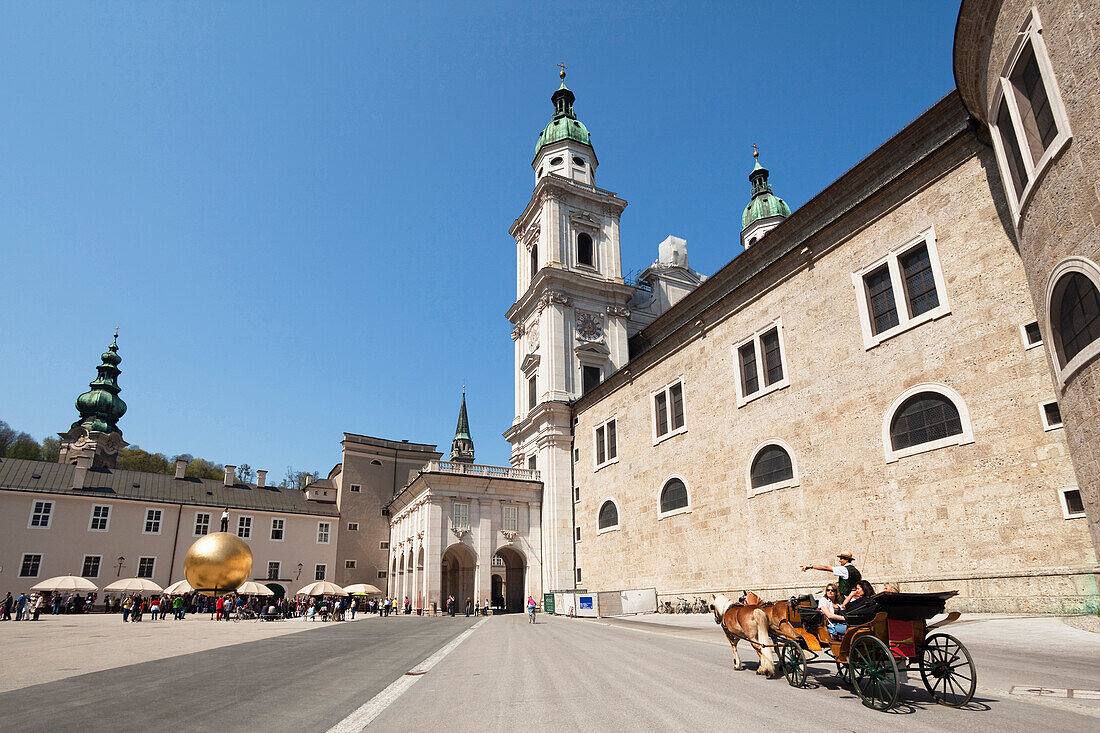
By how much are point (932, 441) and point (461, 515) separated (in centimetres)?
3101

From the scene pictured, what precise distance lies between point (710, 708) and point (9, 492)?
5406cm

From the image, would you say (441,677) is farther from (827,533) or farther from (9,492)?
(9,492)

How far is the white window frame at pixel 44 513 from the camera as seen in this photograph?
43.0 metres

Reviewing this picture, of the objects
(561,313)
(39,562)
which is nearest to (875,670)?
(561,313)

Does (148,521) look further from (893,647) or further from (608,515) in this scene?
(893,647)

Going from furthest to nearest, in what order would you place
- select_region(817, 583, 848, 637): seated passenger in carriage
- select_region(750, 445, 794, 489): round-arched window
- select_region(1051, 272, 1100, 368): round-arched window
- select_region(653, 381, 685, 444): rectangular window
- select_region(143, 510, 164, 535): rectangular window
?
select_region(143, 510, 164, 535): rectangular window < select_region(653, 381, 685, 444): rectangular window < select_region(750, 445, 794, 489): round-arched window < select_region(1051, 272, 1100, 368): round-arched window < select_region(817, 583, 848, 637): seated passenger in carriage

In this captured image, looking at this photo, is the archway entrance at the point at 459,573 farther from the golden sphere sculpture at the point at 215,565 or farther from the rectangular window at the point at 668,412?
the rectangular window at the point at 668,412

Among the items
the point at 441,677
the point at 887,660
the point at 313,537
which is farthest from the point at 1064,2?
the point at 313,537

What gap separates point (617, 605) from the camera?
30516mm

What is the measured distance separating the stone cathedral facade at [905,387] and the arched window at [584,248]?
1562 cm

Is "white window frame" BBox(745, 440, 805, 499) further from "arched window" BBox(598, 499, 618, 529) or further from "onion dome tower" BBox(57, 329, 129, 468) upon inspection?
"onion dome tower" BBox(57, 329, 129, 468)

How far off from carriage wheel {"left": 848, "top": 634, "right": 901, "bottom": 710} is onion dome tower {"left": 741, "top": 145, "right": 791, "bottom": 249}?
58.9m

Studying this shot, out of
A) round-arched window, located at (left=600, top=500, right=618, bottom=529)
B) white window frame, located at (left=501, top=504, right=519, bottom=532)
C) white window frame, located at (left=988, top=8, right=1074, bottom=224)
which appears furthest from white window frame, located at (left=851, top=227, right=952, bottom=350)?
white window frame, located at (left=501, top=504, right=519, bottom=532)

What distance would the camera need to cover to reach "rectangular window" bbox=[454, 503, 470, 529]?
1629 inches
